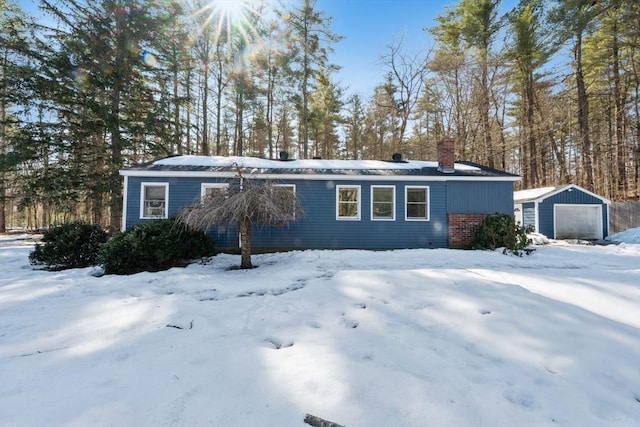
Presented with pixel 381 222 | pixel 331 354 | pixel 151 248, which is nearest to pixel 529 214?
pixel 381 222

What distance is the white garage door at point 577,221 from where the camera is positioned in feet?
45.5

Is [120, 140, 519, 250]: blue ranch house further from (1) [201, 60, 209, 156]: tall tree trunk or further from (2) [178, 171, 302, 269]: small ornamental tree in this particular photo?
(1) [201, 60, 209, 156]: tall tree trunk

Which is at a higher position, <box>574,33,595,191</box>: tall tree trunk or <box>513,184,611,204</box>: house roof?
<box>574,33,595,191</box>: tall tree trunk

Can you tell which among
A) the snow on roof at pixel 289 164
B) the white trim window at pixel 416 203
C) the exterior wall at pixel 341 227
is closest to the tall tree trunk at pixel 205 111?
the snow on roof at pixel 289 164

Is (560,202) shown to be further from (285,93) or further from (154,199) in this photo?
(154,199)

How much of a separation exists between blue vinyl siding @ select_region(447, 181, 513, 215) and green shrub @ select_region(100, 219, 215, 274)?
8569mm

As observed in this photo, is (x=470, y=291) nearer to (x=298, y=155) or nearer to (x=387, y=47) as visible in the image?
(x=387, y=47)

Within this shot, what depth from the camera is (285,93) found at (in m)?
18.3

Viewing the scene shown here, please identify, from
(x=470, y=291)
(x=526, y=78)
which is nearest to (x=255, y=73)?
(x=526, y=78)

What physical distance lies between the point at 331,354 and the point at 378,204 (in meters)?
8.14

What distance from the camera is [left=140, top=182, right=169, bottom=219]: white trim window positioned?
31.6 ft

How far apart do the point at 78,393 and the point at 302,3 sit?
19.4 metres

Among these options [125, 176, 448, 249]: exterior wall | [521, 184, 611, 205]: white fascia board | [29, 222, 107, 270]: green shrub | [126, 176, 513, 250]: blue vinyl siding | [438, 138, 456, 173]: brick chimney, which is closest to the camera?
[29, 222, 107, 270]: green shrub

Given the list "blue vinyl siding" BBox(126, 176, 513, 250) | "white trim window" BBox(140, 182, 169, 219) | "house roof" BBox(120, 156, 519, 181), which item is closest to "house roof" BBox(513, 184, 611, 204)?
"house roof" BBox(120, 156, 519, 181)
